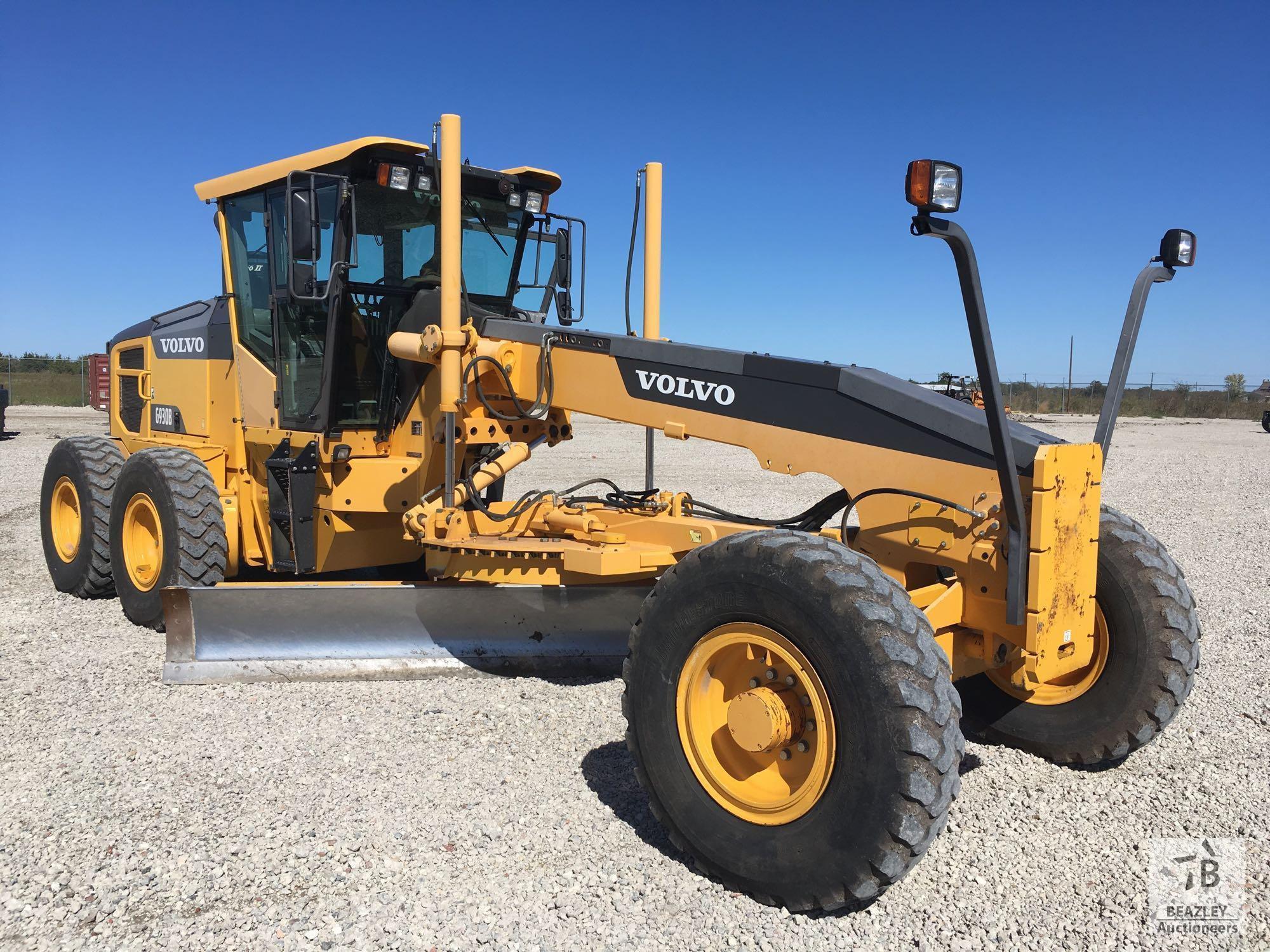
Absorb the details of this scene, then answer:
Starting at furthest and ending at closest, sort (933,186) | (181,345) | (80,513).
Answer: (181,345) < (80,513) < (933,186)

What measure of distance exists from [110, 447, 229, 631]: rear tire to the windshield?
5.50 feet

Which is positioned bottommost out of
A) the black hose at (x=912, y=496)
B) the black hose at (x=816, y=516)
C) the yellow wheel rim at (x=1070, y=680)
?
the yellow wheel rim at (x=1070, y=680)

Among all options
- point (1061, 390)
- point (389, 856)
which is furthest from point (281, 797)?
point (1061, 390)

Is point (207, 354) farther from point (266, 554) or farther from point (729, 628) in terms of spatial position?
point (729, 628)

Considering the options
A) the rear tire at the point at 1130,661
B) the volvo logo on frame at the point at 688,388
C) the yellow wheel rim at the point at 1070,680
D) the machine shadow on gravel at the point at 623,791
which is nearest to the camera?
the machine shadow on gravel at the point at 623,791

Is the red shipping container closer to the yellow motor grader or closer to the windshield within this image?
the yellow motor grader

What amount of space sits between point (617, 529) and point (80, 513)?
4.28 m

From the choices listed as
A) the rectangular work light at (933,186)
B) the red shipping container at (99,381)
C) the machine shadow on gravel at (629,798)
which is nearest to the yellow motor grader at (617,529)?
the rectangular work light at (933,186)

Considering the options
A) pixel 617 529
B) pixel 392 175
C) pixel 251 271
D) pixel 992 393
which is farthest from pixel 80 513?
pixel 992 393

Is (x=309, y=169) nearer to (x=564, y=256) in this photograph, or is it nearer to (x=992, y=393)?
(x=564, y=256)

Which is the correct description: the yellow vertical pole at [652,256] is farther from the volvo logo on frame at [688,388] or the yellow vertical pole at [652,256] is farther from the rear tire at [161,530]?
the rear tire at [161,530]

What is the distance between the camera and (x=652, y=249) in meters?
5.73

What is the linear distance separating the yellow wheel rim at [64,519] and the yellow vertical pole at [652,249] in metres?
4.55

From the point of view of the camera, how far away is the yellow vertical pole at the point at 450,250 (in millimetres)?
4707
